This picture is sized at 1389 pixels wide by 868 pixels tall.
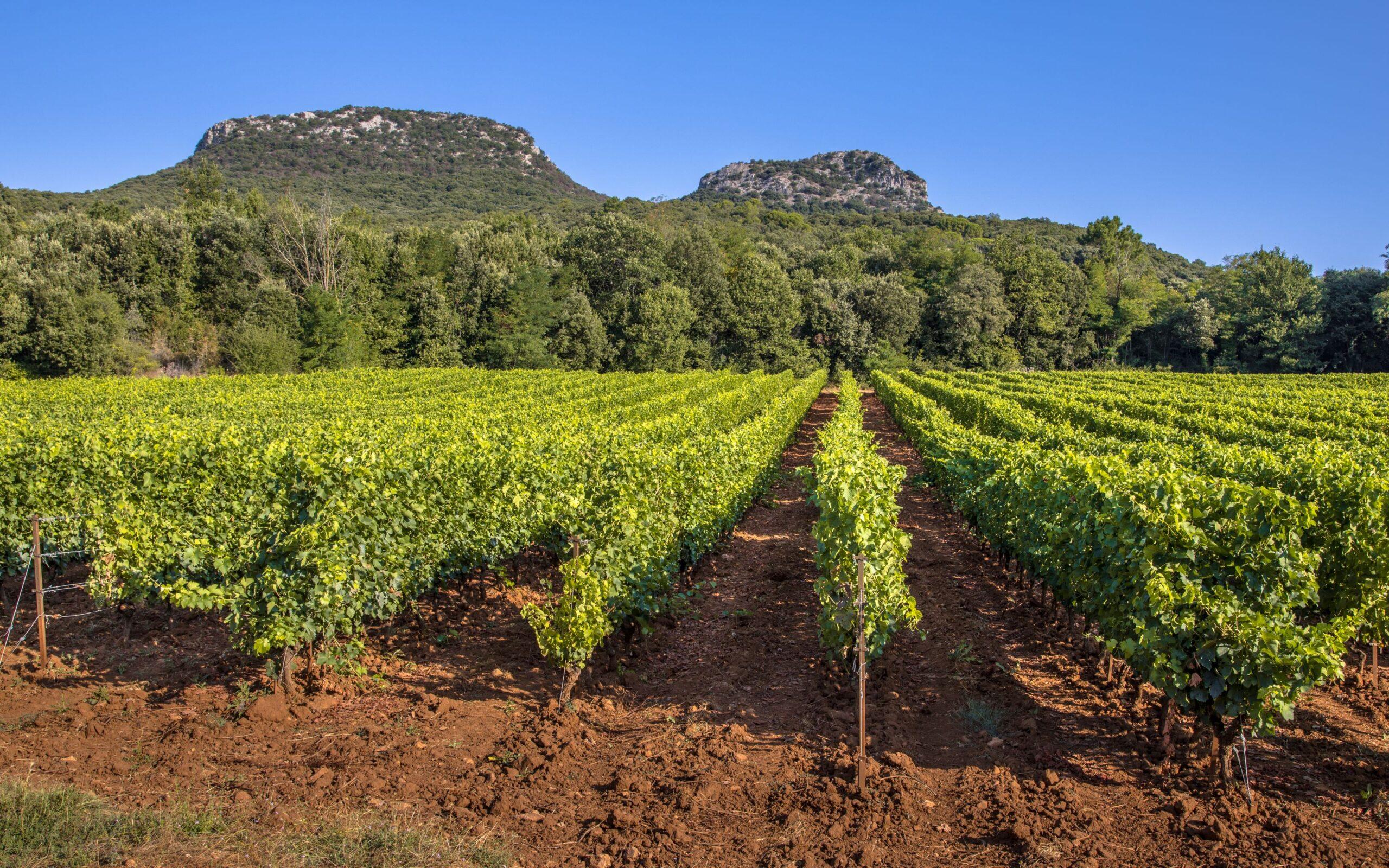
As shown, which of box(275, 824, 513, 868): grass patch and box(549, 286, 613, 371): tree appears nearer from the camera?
box(275, 824, 513, 868): grass patch

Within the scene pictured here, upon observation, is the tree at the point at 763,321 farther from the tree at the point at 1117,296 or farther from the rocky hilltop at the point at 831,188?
the rocky hilltop at the point at 831,188

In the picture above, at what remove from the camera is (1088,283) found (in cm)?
7606

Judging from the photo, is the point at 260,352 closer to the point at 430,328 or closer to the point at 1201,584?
the point at 430,328

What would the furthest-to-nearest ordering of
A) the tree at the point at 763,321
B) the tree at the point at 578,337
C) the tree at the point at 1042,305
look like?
1. the tree at the point at 1042,305
2. the tree at the point at 763,321
3. the tree at the point at 578,337

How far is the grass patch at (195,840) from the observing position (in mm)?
4207

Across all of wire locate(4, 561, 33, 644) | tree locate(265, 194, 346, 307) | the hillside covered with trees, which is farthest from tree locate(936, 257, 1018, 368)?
wire locate(4, 561, 33, 644)

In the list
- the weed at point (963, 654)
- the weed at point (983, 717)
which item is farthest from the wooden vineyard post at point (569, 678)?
the weed at point (963, 654)

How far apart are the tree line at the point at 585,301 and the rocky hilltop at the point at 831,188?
353ft

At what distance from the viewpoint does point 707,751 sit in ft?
19.3

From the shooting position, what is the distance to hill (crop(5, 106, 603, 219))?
117000 mm

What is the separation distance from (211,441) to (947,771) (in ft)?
29.2

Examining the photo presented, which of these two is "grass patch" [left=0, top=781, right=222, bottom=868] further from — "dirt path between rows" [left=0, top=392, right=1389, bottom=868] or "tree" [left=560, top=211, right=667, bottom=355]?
"tree" [left=560, top=211, right=667, bottom=355]

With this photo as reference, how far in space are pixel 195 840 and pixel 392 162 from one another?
502 feet

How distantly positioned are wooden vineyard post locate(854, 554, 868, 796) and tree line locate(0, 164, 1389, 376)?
150 feet
